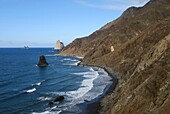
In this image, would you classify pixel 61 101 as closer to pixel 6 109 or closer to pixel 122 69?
pixel 6 109

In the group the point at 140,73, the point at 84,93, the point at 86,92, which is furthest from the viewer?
the point at 86,92

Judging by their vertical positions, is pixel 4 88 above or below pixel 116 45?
below

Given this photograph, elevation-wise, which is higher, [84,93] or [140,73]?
[140,73]

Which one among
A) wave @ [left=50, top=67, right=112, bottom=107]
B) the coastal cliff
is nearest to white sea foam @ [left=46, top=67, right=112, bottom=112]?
wave @ [left=50, top=67, right=112, bottom=107]

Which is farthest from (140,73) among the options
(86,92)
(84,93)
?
(86,92)

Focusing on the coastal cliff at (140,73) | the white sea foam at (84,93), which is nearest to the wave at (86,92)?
the white sea foam at (84,93)

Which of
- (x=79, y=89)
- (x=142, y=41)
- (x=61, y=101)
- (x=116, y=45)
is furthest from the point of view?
(x=116, y=45)

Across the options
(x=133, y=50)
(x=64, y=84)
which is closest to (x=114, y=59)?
(x=133, y=50)

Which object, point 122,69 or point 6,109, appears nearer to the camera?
point 6,109

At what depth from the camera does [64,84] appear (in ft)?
256

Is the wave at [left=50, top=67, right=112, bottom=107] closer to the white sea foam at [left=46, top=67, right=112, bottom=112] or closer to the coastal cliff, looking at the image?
the white sea foam at [left=46, top=67, right=112, bottom=112]

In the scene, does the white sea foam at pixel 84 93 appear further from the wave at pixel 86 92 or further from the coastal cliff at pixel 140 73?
the coastal cliff at pixel 140 73

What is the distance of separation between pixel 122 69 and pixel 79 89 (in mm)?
25359

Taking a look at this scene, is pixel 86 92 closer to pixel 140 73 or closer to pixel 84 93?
pixel 84 93
